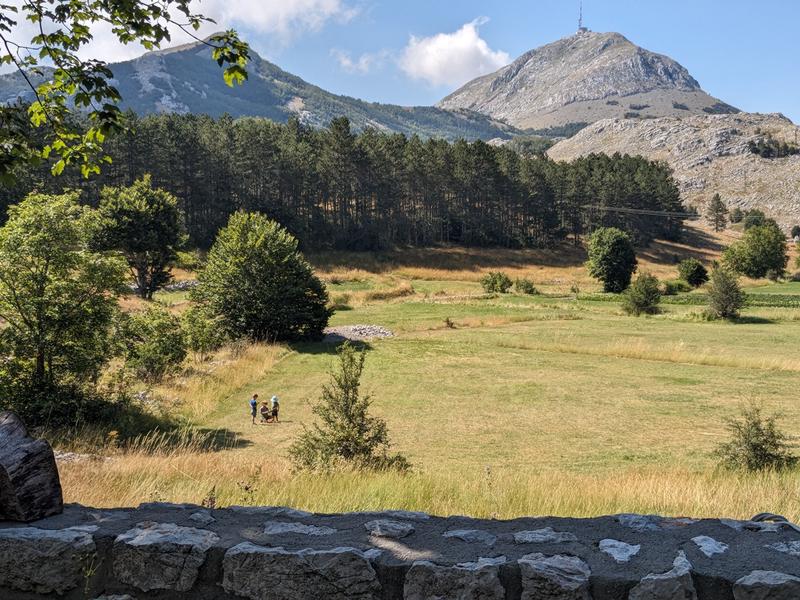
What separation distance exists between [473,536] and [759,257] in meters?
112

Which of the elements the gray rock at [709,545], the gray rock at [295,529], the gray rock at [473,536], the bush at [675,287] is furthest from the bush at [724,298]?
the gray rock at [295,529]

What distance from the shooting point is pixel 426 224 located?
4038 inches

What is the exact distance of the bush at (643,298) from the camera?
60072mm

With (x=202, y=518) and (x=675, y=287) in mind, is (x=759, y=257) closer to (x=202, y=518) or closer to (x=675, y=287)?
(x=675, y=287)

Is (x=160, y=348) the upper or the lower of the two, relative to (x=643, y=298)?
lower

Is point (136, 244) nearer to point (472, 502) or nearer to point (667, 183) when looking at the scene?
point (472, 502)

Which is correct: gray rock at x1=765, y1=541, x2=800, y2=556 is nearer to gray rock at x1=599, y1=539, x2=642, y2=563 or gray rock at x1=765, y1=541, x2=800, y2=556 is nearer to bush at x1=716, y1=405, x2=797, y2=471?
gray rock at x1=599, y1=539, x2=642, y2=563

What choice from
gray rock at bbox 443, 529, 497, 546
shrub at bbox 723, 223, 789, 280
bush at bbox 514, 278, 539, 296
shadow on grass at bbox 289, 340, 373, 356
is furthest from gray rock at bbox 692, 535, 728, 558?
shrub at bbox 723, 223, 789, 280

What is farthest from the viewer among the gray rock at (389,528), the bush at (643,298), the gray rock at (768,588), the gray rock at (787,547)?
the bush at (643,298)

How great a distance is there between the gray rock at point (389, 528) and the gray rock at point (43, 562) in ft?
6.50

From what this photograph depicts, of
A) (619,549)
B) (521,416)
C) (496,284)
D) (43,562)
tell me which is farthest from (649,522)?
(496,284)

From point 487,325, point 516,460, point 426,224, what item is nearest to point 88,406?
point 516,460

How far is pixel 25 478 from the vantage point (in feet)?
14.3

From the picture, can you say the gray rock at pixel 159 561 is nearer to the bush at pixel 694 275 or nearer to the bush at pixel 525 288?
the bush at pixel 525 288
